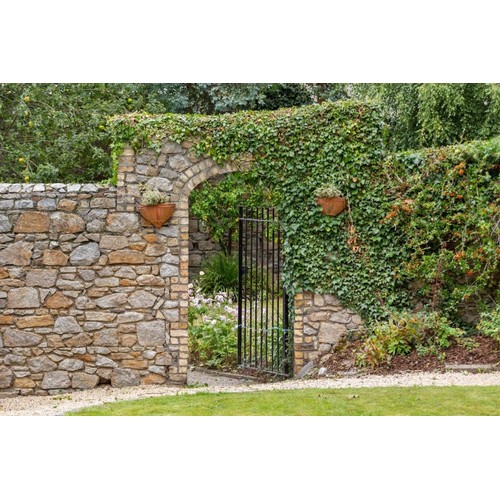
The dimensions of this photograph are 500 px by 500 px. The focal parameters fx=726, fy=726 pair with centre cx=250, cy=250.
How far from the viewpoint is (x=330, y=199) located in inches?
338

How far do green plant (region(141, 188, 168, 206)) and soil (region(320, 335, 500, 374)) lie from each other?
274 cm

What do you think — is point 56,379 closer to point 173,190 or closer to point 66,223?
point 66,223

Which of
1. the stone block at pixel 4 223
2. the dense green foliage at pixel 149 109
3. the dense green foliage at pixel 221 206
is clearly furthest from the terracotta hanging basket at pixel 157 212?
the dense green foliage at pixel 221 206

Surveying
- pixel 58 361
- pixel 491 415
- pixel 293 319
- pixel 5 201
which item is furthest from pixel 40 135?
pixel 491 415

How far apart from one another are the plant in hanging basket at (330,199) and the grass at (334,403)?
2.28 metres

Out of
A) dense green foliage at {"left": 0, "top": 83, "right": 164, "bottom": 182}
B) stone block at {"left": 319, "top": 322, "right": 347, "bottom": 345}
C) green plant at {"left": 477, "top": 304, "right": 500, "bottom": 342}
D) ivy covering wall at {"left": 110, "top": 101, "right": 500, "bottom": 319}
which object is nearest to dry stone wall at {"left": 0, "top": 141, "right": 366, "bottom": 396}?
ivy covering wall at {"left": 110, "top": 101, "right": 500, "bottom": 319}

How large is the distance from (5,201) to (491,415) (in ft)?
18.8

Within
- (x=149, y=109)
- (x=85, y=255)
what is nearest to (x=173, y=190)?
(x=85, y=255)

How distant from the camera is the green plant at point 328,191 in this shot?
8.55 m

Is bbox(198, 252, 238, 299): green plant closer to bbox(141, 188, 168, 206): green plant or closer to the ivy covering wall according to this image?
the ivy covering wall

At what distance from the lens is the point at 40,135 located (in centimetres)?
1273

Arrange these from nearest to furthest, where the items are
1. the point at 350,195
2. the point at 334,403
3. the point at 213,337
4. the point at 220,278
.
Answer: the point at 334,403 → the point at 350,195 → the point at 213,337 → the point at 220,278

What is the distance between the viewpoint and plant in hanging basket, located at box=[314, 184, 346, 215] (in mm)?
8555

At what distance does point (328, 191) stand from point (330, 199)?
11cm
